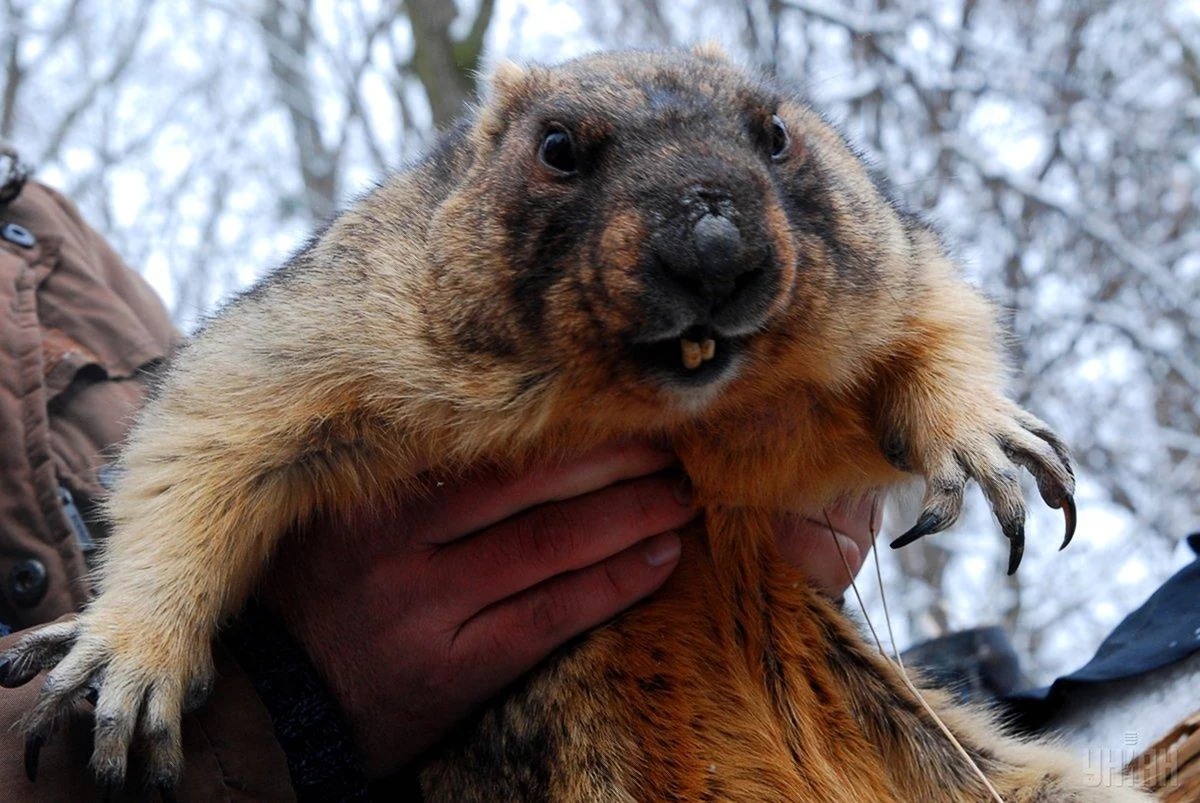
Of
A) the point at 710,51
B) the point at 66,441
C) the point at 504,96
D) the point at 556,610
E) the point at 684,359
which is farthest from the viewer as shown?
the point at 66,441

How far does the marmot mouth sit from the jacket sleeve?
1.45 meters

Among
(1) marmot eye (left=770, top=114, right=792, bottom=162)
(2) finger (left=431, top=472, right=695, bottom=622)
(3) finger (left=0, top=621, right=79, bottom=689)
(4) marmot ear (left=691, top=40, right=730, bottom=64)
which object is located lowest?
(2) finger (left=431, top=472, right=695, bottom=622)

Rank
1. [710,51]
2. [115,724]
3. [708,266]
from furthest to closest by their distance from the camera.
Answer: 1. [710,51]
2. [115,724]
3. [708,266]

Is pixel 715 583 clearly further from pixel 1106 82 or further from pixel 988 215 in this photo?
pixel 1106 82

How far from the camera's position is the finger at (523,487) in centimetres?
314

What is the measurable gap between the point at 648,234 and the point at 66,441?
2.82 m

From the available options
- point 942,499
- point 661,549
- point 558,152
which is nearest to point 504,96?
point 558,152

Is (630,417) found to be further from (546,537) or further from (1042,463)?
(1042,463)

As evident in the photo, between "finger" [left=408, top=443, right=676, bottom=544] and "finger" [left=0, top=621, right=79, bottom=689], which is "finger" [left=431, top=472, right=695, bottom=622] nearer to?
"finger" [left=408, top=443, right=676, bottom=544]

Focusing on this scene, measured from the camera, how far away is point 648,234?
256cm

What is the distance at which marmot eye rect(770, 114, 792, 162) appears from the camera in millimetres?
3065

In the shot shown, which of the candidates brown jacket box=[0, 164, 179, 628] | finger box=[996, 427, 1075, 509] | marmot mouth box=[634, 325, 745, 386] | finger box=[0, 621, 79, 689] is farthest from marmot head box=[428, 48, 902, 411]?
brown jacket box=[0, 164, 179, 628]

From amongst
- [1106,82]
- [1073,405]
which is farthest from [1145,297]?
[1106,82]

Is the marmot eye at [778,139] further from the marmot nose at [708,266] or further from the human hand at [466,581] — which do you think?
the human hand at [466,581]
